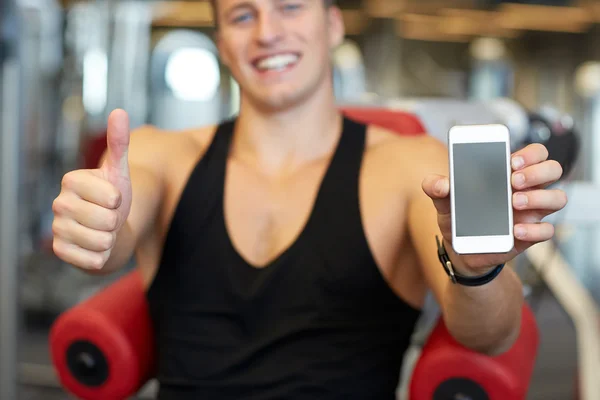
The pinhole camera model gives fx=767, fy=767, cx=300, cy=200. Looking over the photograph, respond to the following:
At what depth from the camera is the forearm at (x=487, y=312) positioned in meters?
0.91

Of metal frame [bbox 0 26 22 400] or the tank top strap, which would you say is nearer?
the tank top strap

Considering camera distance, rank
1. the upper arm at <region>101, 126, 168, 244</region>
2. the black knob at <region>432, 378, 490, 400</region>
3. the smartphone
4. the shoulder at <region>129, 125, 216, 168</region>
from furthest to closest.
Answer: the shoulder at <region>129, 125, 216, 168</region> < the upper arm at <region>101, 126, 168, 244</region> < the black knob at <region>432, 378, 490, 400</region> < the smartphone

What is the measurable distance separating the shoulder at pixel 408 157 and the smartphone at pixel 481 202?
43cm

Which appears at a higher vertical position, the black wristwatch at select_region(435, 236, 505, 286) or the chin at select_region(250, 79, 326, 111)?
the chin at select_region(250, 79, 326, 111)

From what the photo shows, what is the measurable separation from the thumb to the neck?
0.49 meters

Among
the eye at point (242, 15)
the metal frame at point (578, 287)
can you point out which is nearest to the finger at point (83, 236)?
the eye at point (242, 15)

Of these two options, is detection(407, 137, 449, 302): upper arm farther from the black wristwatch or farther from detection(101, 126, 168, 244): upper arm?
detection(101, 126, 168, 244): upper arm

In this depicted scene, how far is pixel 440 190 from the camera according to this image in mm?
742

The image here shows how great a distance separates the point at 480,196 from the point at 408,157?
1.61 ft

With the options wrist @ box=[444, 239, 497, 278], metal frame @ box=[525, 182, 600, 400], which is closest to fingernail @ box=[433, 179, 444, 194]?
wrist @ box=[444, 239, 497, 278]

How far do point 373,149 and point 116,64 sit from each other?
11.8 feet

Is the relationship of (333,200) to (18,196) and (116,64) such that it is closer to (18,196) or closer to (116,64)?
(18,196)

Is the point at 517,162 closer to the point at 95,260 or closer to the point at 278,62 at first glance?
the point at 95,260

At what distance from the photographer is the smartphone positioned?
0.73 metres
